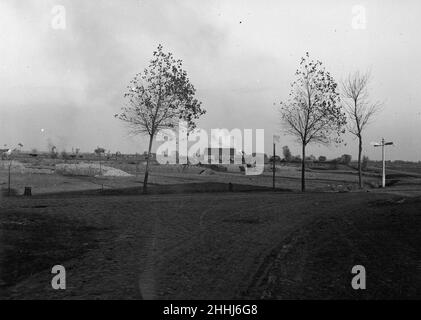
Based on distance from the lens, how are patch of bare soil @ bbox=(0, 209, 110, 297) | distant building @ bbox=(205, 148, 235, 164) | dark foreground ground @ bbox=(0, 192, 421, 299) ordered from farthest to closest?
distant building @ bbox=(205, 148, 235, 164), patch of bare soil @ bbox=(0, 209, 110, 297), dark foreground ground @ bbox=(0, 192, 421, 299)

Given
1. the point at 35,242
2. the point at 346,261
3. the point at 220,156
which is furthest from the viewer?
the point at 220,156

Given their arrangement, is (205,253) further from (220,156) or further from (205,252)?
(220,156)

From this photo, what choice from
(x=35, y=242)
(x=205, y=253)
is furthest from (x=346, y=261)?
(x=35, y=242)

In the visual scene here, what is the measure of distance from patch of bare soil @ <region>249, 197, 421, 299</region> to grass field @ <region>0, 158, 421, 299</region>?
0.06 ft

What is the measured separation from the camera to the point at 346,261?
8016 mm

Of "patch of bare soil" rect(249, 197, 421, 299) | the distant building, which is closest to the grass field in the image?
"patch of bare soil" rect(249, 197, 421, 299)

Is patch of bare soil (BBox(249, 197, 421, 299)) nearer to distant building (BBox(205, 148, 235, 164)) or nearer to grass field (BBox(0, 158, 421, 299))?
grass field (BBox(0, 158, 421, 299))

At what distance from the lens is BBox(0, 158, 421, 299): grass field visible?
19.9ft

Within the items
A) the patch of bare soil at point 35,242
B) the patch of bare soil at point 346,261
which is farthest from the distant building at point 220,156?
the patch of bare soil at point 35,242

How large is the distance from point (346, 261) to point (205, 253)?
2711 millimetres

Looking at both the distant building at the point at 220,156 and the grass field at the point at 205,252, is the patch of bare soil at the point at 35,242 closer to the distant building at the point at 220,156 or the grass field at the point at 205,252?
the grass field at the point at 205,252

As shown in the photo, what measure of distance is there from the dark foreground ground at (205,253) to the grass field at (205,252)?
2 centimetres

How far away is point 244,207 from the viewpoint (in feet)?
57.7
